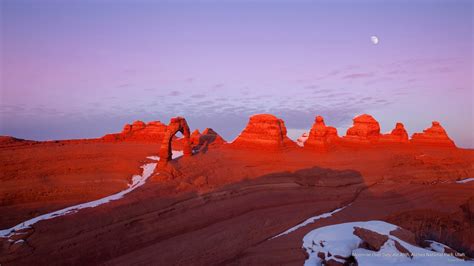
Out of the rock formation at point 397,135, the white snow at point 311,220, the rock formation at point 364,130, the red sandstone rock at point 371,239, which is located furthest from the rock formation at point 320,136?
the red sandstone rock at point 371,239

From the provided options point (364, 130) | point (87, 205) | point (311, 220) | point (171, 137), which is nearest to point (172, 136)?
point (171, 137)

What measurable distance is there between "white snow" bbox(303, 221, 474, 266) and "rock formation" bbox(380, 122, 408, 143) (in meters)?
32.8

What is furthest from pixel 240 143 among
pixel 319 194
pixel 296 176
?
pixel 319 194

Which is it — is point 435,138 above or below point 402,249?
above

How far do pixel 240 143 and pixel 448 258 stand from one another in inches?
1106

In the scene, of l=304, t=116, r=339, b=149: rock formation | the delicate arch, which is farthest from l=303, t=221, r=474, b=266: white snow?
l=304, t=116, r=339, b=149: rock formation

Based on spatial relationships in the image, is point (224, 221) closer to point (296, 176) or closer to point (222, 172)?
point (222, 172)

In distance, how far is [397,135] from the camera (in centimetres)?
4172

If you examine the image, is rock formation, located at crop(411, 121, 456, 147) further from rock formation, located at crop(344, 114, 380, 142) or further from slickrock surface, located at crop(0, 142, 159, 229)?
slickrock surface, located at crop(0, 142, 159, 229)

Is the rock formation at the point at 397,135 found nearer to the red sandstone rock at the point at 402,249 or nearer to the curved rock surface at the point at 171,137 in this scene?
the curved rock surface at the point at 171,137

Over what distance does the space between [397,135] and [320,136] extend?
1122 centimetres

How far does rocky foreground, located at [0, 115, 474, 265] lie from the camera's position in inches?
524

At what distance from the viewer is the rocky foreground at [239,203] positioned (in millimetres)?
13305

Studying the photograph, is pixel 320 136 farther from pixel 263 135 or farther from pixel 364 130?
pixel 263 135
